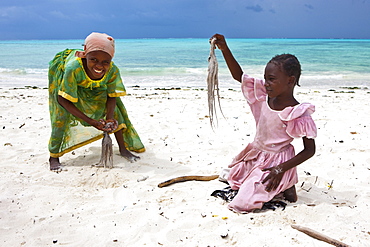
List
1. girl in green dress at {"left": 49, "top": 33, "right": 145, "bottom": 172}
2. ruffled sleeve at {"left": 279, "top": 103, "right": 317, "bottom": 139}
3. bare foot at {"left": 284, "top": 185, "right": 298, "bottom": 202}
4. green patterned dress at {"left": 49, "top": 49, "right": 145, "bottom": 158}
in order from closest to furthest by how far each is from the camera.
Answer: ruffled sleeve at {"left": 279, "top": 103, "right": 317, "bottom": 139}
bare foot at {"left": 284, "top": 185, "right": 298, "bottom": 202}
girl in green dress at {"left": 49, "top": 33, "right": 145, "bottom": 172}
green patterned dress at {"left": 49, "top": 49, "right": 145, "bottom": 158}

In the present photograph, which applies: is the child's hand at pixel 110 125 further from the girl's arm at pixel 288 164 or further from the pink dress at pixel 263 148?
the girl's arm at pixel 288 164

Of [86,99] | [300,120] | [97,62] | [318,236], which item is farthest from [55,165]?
[318,236]

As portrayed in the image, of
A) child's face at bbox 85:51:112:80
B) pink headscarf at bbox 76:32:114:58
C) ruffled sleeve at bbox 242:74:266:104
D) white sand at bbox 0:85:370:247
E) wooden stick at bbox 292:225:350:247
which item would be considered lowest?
white sand at bbox 0:85:370:247

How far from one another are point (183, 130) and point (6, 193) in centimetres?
280

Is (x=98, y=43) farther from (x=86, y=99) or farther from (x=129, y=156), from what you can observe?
(x=129, y=156)

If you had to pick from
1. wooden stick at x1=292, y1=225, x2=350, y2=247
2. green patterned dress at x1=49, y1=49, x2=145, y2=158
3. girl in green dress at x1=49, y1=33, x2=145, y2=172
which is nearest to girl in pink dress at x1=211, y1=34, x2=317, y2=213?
wooden stick at x1=292, y1=225, x2=350, y2=247

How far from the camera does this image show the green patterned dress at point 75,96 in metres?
3.47

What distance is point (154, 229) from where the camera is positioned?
244 centimetres

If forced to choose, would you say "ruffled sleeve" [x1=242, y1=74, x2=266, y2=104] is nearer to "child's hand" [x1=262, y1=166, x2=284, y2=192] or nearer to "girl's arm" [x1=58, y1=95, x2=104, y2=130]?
"child's hand" [x1=262, y1=166, x2=284, y2=192]

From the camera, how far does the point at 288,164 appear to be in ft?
8.87

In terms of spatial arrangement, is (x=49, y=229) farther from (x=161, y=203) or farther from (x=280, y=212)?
(x=280, y=212)

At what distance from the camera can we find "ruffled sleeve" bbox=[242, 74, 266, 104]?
2.97m

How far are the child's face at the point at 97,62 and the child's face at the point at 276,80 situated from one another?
1619 mm

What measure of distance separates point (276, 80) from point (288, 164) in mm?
698
